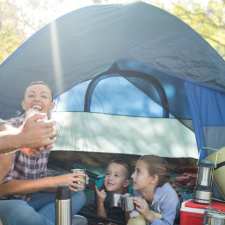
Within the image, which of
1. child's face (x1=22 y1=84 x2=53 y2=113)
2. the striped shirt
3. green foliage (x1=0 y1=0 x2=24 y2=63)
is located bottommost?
the striped shirt

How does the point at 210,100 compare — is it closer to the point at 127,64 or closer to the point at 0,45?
the point at 127,64

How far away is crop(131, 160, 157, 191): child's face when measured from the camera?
3.37 metres

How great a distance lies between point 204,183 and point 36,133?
6.16 ft

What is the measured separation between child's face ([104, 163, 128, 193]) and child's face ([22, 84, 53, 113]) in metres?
0.81

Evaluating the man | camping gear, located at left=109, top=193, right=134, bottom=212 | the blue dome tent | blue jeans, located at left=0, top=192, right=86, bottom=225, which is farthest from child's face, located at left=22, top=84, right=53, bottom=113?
the man

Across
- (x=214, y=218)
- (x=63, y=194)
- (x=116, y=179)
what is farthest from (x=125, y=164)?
(x=63, y=194)

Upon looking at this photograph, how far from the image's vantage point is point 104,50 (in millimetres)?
3287

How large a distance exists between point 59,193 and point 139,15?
5.35ft

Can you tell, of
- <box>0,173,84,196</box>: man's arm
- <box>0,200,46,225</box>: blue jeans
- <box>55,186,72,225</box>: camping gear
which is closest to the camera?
<box>55,186,72,225</box>: camping gear

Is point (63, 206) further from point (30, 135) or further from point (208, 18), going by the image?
point (208, 18)

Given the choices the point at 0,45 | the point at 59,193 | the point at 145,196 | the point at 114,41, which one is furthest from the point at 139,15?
the point at 0,45

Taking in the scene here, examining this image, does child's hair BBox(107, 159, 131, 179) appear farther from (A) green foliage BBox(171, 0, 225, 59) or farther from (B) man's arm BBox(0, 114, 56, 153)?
(A) green foliage BBox(171, 0, 225, 59)

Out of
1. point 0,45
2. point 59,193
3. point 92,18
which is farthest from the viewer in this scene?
point 0,45

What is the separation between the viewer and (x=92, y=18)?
3.59 meters
